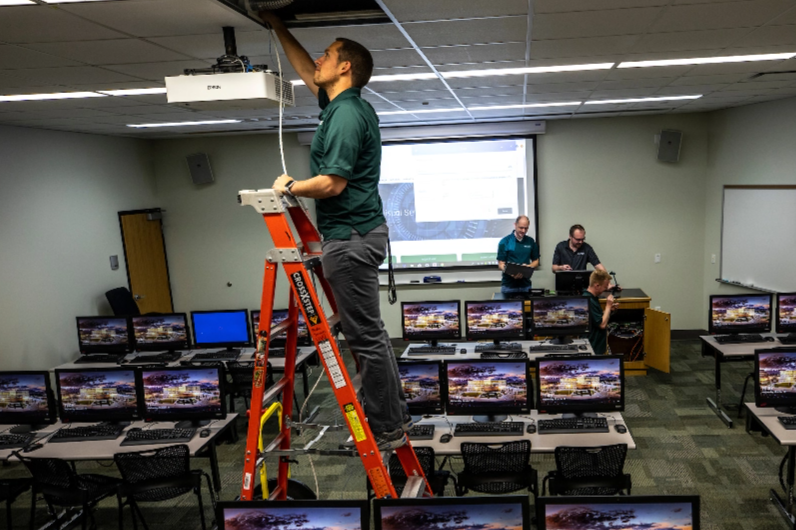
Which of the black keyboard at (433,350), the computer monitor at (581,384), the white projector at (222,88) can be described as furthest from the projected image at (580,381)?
the white projector at (222,88)

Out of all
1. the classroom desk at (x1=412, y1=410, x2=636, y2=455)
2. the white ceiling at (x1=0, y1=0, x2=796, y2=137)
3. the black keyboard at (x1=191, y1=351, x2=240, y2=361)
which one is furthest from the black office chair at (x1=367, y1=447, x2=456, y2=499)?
the black keyboard at (x1=191, y1=351, x2=240, y2=361)

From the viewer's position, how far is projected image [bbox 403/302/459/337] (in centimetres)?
654

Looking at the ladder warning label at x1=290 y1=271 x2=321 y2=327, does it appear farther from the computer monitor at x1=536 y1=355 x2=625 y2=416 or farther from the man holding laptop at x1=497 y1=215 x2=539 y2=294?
the man holding laptop at x1=497 y1=215 x2=539 y2=294

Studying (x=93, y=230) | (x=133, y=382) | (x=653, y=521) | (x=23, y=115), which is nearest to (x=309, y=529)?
(x=653, y=521)

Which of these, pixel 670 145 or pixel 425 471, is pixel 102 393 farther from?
pixel 670 145

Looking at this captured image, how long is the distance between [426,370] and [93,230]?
19.4 feet

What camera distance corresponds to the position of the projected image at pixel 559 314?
636 centimetres

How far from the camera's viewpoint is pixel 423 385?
4742 mm

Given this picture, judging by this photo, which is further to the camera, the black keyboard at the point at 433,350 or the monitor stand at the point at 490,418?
the black keyboard at the point at 433,350

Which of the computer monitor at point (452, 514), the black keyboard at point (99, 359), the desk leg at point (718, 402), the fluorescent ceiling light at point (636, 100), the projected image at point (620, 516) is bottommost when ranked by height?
the desk leg at point (718, 402)

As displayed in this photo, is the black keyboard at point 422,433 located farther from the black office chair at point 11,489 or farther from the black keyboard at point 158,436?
the black office chair at point 11,489

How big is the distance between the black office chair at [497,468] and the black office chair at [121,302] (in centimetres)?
592

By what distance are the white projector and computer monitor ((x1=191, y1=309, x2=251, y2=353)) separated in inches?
168

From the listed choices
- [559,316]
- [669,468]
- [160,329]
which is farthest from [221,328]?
[669,468]
